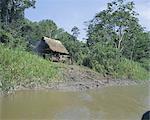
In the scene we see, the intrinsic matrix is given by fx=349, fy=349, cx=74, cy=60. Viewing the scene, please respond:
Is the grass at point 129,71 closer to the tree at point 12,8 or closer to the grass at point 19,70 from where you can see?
the tree at point 12,8

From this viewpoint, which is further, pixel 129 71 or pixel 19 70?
pixel 129 71

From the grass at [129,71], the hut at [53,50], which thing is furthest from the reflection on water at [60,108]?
the hut at [53,50]

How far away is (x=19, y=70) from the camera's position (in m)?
12.2

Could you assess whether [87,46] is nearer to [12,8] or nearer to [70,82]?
[12,8]

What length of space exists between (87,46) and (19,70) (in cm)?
1562

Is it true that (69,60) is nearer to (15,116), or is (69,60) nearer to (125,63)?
(125,63)

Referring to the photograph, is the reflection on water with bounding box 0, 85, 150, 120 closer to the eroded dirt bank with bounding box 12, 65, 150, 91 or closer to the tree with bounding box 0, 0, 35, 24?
the eroded dirt bank with bounding box 12, 65, 150, 91

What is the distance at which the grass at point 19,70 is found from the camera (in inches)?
Answer: 430

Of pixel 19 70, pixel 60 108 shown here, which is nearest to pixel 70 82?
pixel 19 70

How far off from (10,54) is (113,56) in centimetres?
1330

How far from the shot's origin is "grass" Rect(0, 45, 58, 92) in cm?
1091

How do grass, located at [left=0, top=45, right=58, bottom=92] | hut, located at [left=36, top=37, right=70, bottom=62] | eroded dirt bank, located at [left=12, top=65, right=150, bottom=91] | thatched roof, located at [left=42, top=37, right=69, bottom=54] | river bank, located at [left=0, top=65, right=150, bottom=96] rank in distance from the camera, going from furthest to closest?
thatched roof, located at [left=42, top=37, right=69, bottom=54] → hut, located at [left=36, top=37, right=70, bottom=62] → eroded dirt bank, located at [left=12, top=65, right=150, bottom=91] → river bank, located at [left=0, top=65, right=150, bottom=96] → grass, located at [left=0, top=45, right=58, bottom=92]

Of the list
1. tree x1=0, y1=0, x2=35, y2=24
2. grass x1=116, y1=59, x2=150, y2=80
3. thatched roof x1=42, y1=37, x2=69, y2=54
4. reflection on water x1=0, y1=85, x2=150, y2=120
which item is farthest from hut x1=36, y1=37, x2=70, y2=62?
reflection on water x1=0, y1=85, x2=150, y2=120

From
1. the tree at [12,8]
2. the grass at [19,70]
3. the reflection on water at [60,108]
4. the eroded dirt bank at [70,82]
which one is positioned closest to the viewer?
the reflection on water at [60,108]
